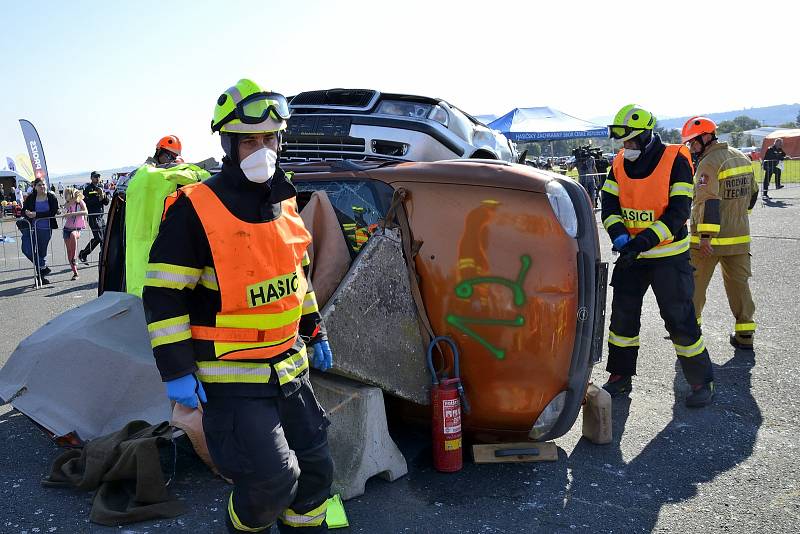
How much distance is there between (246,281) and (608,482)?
2262 mm

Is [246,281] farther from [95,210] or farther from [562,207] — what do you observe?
[95,210]

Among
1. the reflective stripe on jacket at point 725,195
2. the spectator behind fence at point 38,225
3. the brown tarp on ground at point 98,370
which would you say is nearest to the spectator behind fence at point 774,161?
the reflective stripe on jacket at point 725,195

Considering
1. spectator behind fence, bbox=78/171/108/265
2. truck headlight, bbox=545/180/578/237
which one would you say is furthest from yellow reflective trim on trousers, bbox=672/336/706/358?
spectator behind fence, bbox=78/171/108/265

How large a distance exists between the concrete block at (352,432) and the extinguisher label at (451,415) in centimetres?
34

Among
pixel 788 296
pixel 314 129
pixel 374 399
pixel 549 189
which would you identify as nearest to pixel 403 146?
pixel 314 129

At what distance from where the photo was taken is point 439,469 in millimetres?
3736

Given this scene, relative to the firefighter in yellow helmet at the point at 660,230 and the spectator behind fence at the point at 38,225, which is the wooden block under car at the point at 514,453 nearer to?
the firefighter in yellow helmet at the point at 660,230

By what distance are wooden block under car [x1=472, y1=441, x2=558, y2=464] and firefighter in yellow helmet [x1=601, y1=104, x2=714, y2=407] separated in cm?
133

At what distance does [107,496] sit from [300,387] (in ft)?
4.88

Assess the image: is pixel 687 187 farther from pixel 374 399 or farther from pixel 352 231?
pixel 374 399

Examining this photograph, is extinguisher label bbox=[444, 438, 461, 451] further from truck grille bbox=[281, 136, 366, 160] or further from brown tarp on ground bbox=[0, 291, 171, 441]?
truck grille bbox=[281, 136, 366, 160]

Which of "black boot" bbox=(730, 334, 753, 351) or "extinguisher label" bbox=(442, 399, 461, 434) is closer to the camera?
"extinguisher label" bbox=(442, 399, 461, 434)

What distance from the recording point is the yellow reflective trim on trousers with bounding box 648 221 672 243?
4469 millimetres

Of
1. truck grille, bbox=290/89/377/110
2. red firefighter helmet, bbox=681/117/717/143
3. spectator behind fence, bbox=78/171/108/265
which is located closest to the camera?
truck grille, bbox=290/89/377/110
